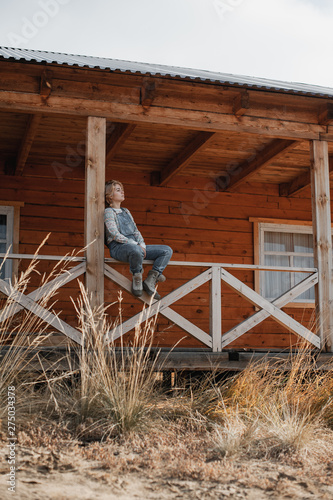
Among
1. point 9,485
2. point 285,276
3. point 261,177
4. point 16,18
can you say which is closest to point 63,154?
point 16,18

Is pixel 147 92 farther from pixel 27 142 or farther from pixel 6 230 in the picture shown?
pixel 6 230

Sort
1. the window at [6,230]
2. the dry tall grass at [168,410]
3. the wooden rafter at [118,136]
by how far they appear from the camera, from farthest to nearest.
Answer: the window at [6,230], the wooden rafter at [118,136], the dry tall grass at [168,410]

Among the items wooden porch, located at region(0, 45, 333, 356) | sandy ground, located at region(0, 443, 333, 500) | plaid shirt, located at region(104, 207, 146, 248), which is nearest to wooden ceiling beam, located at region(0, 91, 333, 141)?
wooden porch, located at region(0, 45, 333, 356)

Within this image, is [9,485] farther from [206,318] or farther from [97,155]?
[206,318]

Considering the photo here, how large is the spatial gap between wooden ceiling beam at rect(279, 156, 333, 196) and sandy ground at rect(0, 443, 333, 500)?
5.59 meters

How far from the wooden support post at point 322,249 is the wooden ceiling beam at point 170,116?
43 cm

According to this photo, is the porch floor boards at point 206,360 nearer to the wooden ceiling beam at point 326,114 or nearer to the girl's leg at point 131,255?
the girl's leg at point 131,255

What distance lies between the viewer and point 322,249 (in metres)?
6.65

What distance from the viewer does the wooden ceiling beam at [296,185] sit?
9070 millimetres

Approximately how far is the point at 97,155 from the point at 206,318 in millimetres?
4004

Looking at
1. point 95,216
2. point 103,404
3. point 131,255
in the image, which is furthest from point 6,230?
point 103,404

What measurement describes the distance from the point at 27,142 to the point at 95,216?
6.46 feet

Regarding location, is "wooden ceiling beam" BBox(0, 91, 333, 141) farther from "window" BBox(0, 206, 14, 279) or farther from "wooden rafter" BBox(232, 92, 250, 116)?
"window" BBox(0, 206, 14, 279)

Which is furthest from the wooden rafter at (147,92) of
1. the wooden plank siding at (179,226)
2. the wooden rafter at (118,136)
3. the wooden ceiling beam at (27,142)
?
the wooden plank siding at (179,226)
